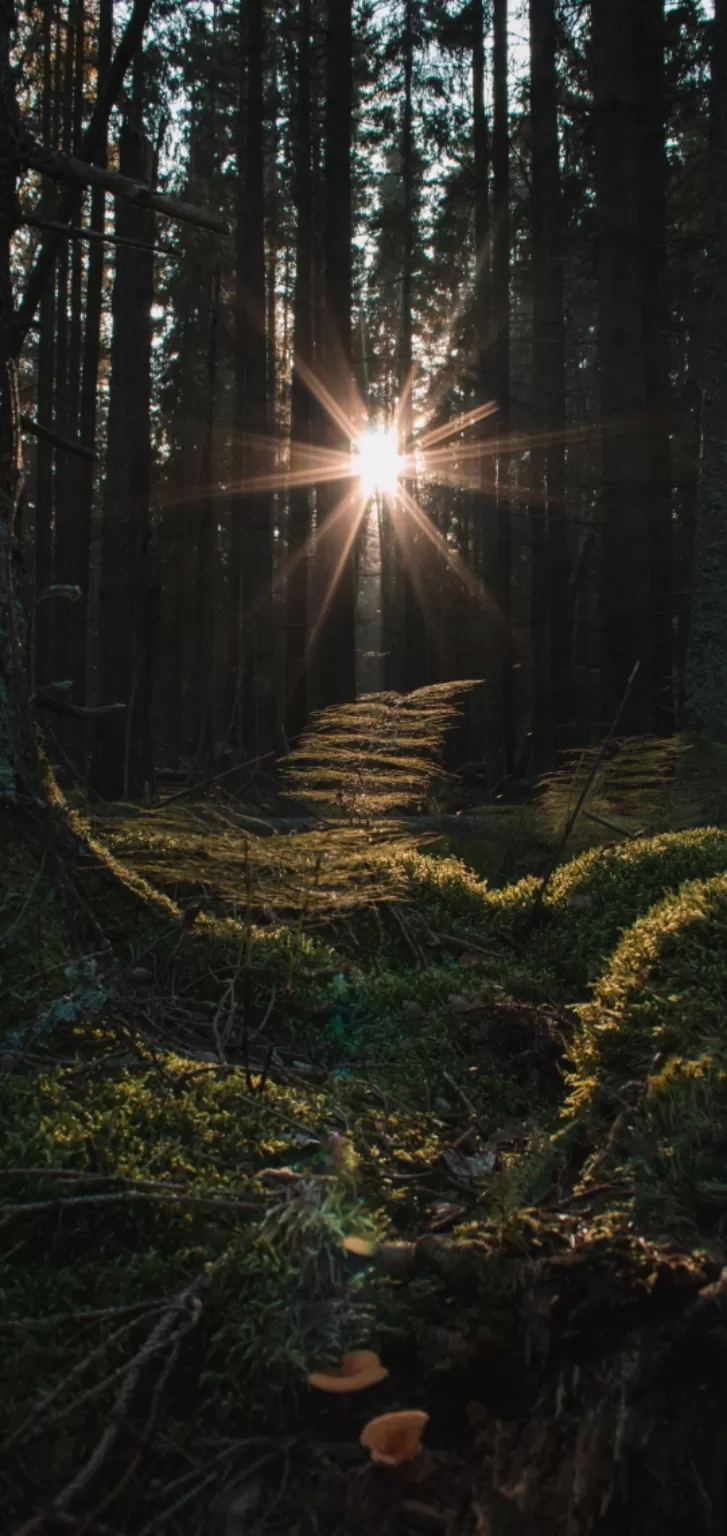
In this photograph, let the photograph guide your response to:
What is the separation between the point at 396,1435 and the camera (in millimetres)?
1521

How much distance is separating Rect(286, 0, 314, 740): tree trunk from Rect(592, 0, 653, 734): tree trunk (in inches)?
215

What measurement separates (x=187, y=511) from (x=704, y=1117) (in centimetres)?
2376

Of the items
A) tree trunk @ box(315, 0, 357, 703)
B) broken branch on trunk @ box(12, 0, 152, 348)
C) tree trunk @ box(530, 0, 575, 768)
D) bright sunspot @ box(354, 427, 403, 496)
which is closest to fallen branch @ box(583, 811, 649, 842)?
broken branch on trunk @ box(12, 0, 152, 348)

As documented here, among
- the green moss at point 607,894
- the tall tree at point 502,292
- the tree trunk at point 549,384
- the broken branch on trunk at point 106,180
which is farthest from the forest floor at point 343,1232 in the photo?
the tall tree at point 502,292

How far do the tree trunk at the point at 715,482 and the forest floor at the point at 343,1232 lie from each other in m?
6.86

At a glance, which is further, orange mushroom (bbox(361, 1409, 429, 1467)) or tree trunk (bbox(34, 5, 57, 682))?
tree trunk (bbox(34, 5, 57, 682))

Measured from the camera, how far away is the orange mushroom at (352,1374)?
5.15 feet

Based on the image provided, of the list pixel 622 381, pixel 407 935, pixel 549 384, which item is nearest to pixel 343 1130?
pixel 407 935

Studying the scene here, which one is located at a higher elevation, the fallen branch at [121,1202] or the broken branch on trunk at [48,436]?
the broken branch on trunk at [48,436]

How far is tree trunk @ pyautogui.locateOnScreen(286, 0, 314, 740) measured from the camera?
53.9 ft

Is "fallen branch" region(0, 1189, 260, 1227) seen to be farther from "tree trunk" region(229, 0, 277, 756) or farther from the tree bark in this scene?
the tree bark

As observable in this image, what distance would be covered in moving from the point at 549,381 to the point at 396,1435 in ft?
49.2

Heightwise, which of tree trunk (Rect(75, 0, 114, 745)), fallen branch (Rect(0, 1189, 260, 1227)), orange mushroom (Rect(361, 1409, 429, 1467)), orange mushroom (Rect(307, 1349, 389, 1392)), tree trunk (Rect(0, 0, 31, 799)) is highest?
tree trunk (Rect(75, 0, 114, 745))

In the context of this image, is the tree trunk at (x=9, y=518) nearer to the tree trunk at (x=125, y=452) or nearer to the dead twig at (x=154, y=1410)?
the dead twig at (x=154, y=1410)
